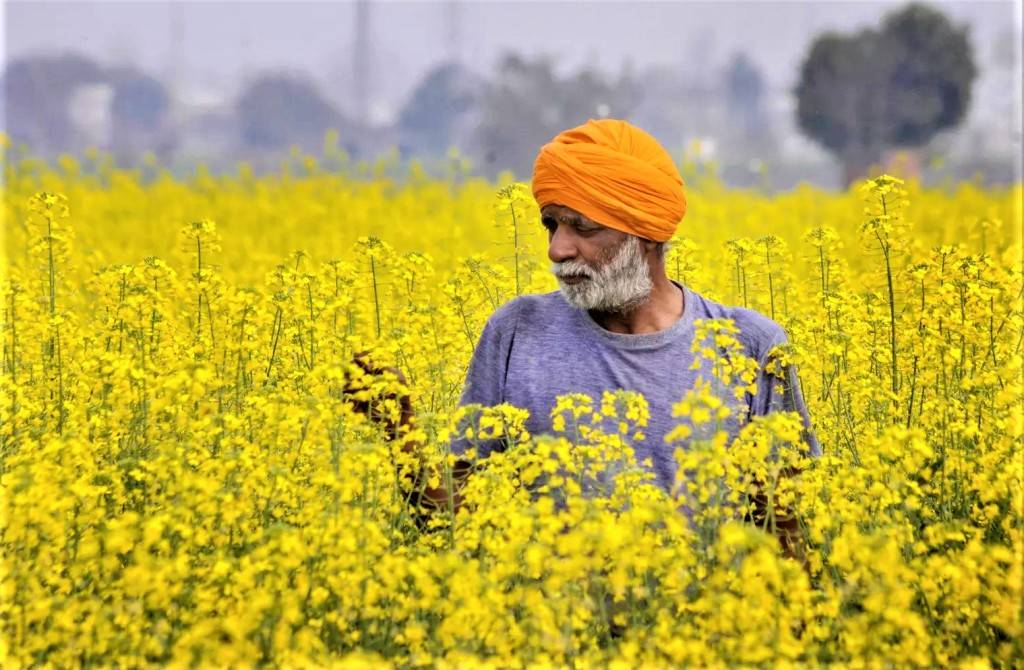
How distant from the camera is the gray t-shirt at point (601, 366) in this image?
3158mm

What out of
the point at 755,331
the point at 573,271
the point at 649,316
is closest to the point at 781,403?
the point at 755,331

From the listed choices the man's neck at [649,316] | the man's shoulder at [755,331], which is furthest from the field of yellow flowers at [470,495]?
the man's neck at [649,316]

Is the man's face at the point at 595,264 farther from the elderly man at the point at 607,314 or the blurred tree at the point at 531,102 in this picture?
the blurred tree at the point at 531,102

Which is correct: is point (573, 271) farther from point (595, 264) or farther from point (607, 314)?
point (607, 314)

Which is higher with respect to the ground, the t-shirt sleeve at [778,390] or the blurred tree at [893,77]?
the blurred tree at [893,77]

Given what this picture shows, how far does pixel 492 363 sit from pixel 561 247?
390 millimetres

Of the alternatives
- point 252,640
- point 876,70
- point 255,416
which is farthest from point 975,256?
point 876,70

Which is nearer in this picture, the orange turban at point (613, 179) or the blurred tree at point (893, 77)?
the orange turban at point (613, 179)

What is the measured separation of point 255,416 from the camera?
3.00 metres

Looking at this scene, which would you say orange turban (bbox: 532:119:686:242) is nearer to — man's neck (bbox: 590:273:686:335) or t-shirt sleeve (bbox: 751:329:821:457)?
man's neck (bbox: 590:273:686:335)

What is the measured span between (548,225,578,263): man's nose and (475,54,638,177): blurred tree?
35.2 metres

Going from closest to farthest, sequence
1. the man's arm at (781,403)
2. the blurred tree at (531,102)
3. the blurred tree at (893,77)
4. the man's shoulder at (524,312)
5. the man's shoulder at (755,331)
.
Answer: the man's arm at (781,403)
the man's shoulder at (755,331)
the man's shoulder at (524,312)
the blurred tree at (893,77)
the blurred tree at (531,102)

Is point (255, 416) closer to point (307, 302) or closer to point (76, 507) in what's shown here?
point (76, 507)

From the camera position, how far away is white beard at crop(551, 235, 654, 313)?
3189mm
